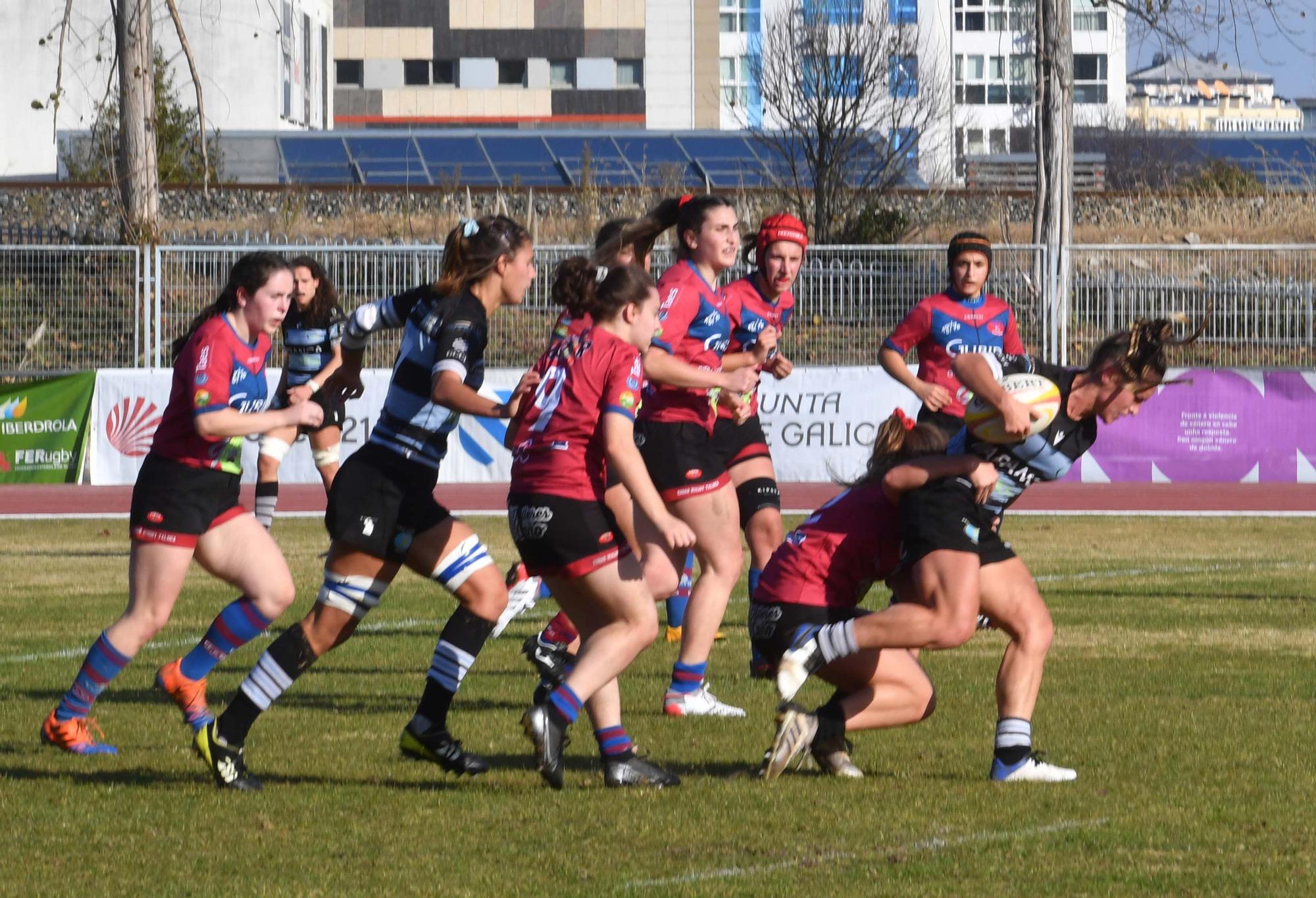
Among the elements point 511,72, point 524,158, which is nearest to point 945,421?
point 524,158

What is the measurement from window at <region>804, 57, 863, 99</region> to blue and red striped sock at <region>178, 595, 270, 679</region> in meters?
25.7

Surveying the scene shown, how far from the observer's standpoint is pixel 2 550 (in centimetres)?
1477

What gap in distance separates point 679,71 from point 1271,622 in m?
80.9

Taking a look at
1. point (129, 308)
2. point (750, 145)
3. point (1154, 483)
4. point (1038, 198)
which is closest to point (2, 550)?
point (129, 308)

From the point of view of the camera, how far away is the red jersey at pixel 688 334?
769 cm

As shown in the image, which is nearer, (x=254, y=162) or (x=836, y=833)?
(x=836, y=833)

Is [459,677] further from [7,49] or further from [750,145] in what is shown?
[7,49]

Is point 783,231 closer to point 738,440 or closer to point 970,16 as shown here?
point 738,440

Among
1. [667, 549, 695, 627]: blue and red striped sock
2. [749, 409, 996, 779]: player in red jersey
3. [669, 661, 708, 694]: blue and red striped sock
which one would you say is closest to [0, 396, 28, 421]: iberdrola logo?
[667, 549, 695, 627]: blue and red striped sock

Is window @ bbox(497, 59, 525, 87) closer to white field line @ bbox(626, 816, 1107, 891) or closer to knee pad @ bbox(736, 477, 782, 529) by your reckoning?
knee pad @ bbox(736, 477, 782, 529)

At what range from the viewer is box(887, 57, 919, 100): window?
34281 mm

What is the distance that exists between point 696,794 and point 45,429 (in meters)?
15.9

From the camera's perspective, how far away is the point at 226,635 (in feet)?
21.5

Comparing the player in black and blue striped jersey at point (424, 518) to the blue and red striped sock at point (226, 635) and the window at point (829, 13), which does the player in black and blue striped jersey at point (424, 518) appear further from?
the window at point (829, 13)
